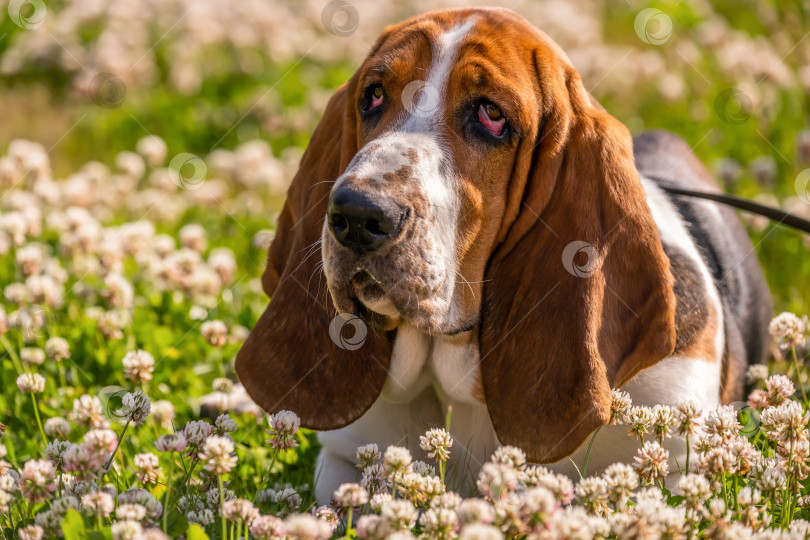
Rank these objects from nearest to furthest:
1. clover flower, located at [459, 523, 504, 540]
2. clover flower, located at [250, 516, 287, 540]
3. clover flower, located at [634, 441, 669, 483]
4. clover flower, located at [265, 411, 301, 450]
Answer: clover flower, located at [459, 523, 504, 540], clover flower, located at [250, 516, 287, 540], clover flower, located at [634, 441, 669, 483], clover flower, located at [265, 411, 301, 450]

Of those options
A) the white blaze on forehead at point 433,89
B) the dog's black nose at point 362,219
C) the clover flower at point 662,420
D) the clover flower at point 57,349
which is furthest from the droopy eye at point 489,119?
the clover flower at point 57,349

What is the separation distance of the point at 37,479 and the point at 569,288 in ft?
4.86

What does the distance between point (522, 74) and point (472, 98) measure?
0.17 meters

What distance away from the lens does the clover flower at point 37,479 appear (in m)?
2.32

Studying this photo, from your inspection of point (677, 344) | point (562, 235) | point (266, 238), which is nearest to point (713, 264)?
point (677, 344)

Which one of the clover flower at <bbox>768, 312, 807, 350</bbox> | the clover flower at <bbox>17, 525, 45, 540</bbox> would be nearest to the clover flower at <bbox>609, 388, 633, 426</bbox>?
the clover flower at <bbox>768, 312, 807, 350</bbox>

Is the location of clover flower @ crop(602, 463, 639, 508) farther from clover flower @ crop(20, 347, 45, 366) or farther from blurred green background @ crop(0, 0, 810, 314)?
blurred green background @ crop(0, 0, 810, 314)

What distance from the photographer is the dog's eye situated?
119 inches

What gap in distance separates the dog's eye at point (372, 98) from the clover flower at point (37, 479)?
1393 millimetres

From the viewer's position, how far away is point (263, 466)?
331 cm

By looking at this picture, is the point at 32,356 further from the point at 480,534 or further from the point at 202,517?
the point at 480,534

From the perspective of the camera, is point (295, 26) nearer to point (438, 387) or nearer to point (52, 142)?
point (52, 142)

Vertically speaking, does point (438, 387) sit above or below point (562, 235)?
below

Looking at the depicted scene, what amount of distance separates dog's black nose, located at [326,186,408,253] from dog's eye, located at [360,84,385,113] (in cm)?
60
